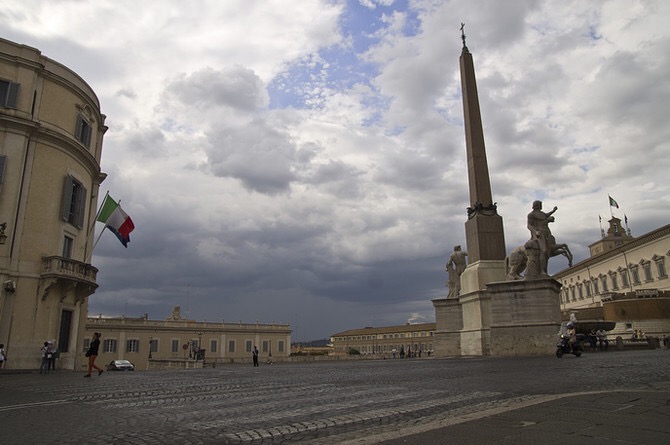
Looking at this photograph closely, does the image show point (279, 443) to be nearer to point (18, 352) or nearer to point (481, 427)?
point (481, 427)

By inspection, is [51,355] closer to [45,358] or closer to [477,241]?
[45,358]

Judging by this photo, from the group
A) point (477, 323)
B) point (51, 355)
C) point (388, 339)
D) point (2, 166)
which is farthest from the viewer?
point (388, 339)

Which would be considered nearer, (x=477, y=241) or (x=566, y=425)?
(x=566, y=425)

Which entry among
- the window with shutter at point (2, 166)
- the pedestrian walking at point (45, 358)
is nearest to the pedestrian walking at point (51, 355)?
the pedestrian walking at point (45, 358)

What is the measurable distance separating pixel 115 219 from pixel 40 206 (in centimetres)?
349

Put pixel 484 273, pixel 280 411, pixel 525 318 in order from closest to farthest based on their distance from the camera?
pixel 280 411, pixel 525 318, pixel 484 273

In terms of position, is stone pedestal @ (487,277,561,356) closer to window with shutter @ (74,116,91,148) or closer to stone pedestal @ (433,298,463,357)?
stone pedestal @ (433,298,463,357)

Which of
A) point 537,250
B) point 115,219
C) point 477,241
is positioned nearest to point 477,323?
point 477,241

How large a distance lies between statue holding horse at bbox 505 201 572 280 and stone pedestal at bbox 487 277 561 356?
721mm

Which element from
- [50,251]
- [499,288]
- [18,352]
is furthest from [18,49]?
[499,288]

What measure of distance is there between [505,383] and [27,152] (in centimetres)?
2500

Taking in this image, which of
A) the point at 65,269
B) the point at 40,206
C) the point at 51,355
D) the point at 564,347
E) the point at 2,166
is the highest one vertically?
the point at 2,166

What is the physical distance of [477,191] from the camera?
81.6 ft

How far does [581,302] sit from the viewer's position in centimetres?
7612
